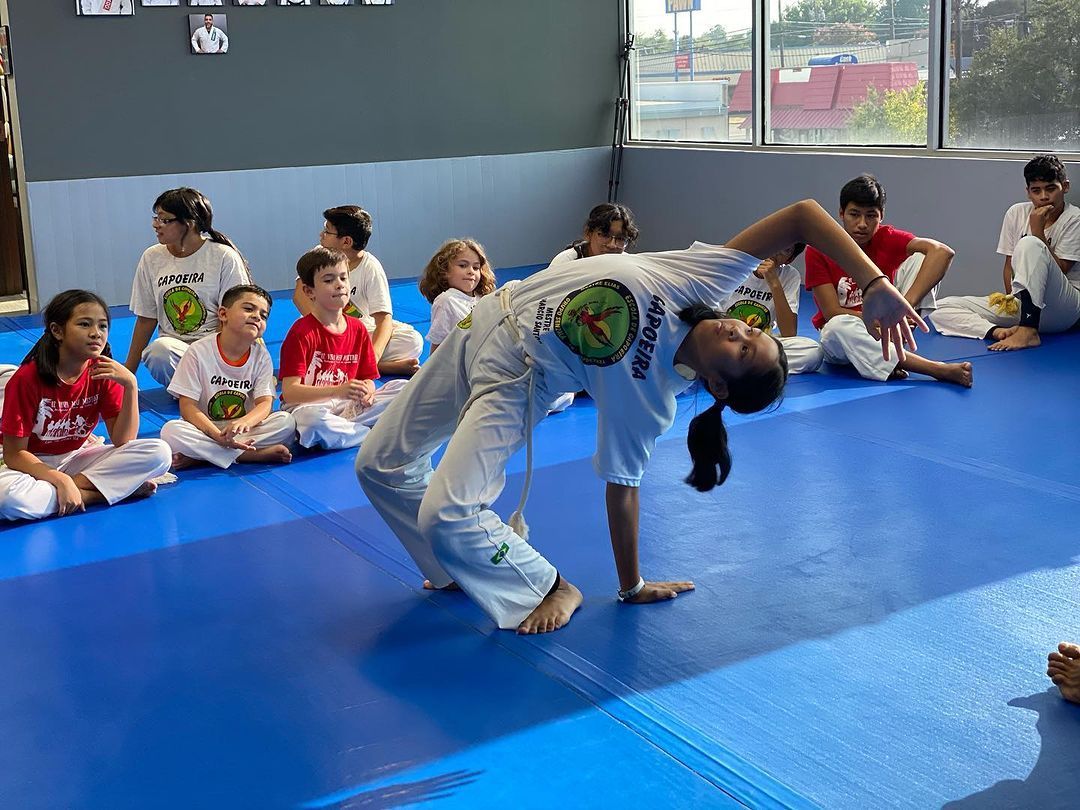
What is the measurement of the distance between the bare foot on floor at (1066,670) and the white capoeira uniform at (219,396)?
275 centimetres

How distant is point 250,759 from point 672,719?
80 cm

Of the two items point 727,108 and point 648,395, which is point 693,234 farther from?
point 648,395

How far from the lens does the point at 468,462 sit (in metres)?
2.56

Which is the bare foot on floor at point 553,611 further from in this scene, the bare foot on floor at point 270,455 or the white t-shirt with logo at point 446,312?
the white t-shirt with logo at point 446,312

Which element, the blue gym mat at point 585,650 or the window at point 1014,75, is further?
the window at point 1014,75

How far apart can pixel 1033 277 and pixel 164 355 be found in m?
3.88

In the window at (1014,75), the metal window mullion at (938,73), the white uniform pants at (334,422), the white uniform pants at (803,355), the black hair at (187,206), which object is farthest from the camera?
the metal window mullion at (938,73)

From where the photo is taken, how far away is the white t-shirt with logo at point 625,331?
2477mm

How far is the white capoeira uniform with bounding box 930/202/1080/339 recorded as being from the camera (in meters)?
5.46

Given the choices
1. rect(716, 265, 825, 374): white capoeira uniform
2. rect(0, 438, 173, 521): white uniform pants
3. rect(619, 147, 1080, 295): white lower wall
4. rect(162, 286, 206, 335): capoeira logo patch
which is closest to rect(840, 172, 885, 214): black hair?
rect(716, 265, 825, 374): white capoeira uniform

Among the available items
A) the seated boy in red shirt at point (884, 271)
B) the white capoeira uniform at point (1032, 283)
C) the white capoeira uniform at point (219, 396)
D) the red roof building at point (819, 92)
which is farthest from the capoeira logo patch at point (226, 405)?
the red roof building at point (819, 92)

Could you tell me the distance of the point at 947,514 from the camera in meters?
3.37

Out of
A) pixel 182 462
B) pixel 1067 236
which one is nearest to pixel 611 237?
pixel 182 462

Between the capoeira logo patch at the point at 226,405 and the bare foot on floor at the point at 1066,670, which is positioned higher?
the capoeira logo patch at the point at 226,405
